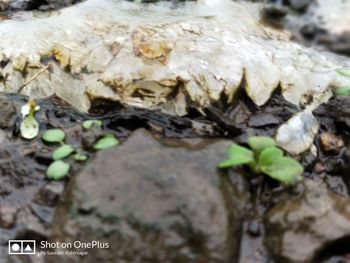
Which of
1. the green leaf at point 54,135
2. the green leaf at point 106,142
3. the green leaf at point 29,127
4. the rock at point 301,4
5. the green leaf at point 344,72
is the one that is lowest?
the green leaf at point 29,127

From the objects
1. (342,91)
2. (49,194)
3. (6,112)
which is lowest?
(49,194)

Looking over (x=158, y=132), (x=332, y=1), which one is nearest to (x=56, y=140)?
(x=158, y=132)

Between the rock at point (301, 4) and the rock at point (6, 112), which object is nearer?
the rock at point (6, 112)

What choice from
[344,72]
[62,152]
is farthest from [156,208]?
[344,72]

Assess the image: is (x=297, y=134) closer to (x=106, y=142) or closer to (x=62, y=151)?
(x=106, y=142)

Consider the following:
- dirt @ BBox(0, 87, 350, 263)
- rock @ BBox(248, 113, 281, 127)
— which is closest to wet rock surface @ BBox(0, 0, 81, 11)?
dirt @ BBox(0, 87, 350, 263)

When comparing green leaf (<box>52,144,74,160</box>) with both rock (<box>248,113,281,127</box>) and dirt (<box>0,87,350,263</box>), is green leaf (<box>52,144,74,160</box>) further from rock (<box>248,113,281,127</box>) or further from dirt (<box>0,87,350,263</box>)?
rock (<box>248,113,281,127</box>)

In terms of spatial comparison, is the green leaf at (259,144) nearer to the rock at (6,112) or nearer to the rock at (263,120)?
the rock at (263,120)

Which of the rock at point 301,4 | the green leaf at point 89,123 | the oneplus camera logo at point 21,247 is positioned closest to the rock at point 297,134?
the rock at point 301,4
